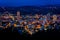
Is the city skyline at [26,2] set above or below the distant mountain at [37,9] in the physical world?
above

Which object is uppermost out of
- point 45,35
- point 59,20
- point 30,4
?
point 30,4

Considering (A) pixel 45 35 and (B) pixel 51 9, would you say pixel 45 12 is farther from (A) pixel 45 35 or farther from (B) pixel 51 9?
(A) pixel 45 35

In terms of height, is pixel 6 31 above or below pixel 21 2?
below

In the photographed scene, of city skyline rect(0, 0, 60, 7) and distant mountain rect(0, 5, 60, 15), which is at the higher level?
city skyline rect(0, 0, 60, 7)

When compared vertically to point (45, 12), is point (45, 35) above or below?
below

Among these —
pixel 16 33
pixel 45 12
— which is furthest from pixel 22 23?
pixel 45 12

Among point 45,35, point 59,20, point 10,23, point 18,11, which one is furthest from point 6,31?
point 59,20

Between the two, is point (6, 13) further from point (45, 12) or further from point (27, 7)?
point (45, 12)

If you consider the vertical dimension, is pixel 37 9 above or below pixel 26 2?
below
